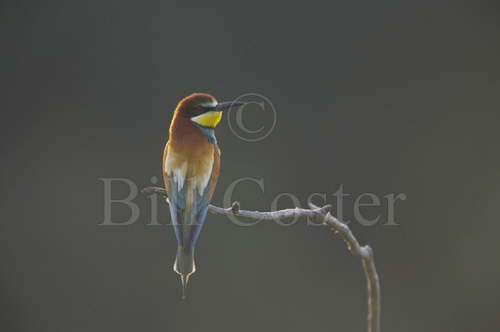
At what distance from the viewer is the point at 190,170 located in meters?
1.48

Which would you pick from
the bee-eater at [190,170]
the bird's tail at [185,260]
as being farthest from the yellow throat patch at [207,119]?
the bird's tail at [185,260]

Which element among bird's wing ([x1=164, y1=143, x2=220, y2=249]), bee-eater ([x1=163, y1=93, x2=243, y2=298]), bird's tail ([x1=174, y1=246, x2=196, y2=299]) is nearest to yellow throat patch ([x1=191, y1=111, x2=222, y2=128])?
bee-eater ([x1=163, y1=93, x2=243, y2=298])

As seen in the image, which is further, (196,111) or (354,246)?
(196,111)

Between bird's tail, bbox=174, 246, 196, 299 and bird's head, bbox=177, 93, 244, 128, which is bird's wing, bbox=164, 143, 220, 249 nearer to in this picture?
bird's tail, bbox=174, 246, 196, 299

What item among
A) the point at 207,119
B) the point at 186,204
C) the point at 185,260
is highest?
the point at 207,119

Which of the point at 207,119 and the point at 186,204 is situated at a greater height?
the point at 207,119

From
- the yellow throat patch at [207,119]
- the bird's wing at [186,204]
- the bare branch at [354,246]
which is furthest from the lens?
the yellow throat patch at [207,119]

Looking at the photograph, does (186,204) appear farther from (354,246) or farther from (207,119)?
(354,246)

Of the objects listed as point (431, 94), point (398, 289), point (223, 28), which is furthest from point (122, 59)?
point (398, 289)

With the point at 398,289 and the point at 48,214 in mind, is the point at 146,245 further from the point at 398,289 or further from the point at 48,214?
the point at 398,289

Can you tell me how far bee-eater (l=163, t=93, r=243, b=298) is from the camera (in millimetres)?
1429

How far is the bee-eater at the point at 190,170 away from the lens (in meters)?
1.43

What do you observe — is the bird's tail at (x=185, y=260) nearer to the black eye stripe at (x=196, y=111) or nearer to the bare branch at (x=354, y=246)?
the bare branch at (x=354, y=246)

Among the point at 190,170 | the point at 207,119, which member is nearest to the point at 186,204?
the point at 190,170
